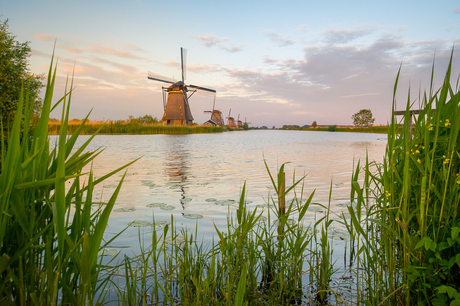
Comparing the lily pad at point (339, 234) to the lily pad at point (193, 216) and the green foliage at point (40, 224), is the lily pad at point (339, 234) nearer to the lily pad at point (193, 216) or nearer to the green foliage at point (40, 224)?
the lily pad at point (193, 216)

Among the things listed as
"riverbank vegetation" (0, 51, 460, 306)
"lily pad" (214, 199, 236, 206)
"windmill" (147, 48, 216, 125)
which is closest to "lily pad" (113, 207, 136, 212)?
"lily pad" (214, 199, 236, 206)

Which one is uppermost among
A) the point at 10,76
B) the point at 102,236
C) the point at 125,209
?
the point at 10,76

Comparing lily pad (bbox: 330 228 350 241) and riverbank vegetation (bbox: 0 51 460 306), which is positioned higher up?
riverbank vegetation (bbox: 0 51 460 306)

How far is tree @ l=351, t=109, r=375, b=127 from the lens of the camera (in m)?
68.4

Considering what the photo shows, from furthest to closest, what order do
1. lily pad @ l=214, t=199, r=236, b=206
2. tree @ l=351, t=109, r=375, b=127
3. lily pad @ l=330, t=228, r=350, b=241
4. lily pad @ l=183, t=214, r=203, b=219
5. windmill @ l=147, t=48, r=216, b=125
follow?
tree @ l=351, t=109, r=375, b=127
windmill @ l=147, t=48, r=216, b=125
lily pad @ l=214, t=199, r=236, b=206
lily pad @ l=183, t=214, r=203, b=219
lily pad @ l=330, t=228, r=350, b=241

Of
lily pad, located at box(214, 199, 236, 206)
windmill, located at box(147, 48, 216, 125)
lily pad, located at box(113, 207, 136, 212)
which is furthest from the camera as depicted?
windmill, located at box(147, 48, 216, 125)

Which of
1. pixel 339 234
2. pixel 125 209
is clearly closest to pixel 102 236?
pixel 339 234

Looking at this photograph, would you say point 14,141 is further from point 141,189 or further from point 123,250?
point 141,189

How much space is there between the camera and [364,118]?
228 feet

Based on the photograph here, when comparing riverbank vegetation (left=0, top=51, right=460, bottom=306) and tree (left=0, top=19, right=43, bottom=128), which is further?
tree (left=0, top=19, right=43, bottom=128)

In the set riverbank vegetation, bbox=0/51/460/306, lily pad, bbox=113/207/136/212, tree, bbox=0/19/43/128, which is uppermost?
tree, bbox=0/19/43/128

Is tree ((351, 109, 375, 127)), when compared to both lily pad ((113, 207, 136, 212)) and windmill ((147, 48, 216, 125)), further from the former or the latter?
lily pad ((113, 207, 136, 212))

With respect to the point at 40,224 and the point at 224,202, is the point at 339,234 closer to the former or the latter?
the point at 224,202

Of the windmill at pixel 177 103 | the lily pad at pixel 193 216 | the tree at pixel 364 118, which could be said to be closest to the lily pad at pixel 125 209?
the lily pad at pixel 193 216
